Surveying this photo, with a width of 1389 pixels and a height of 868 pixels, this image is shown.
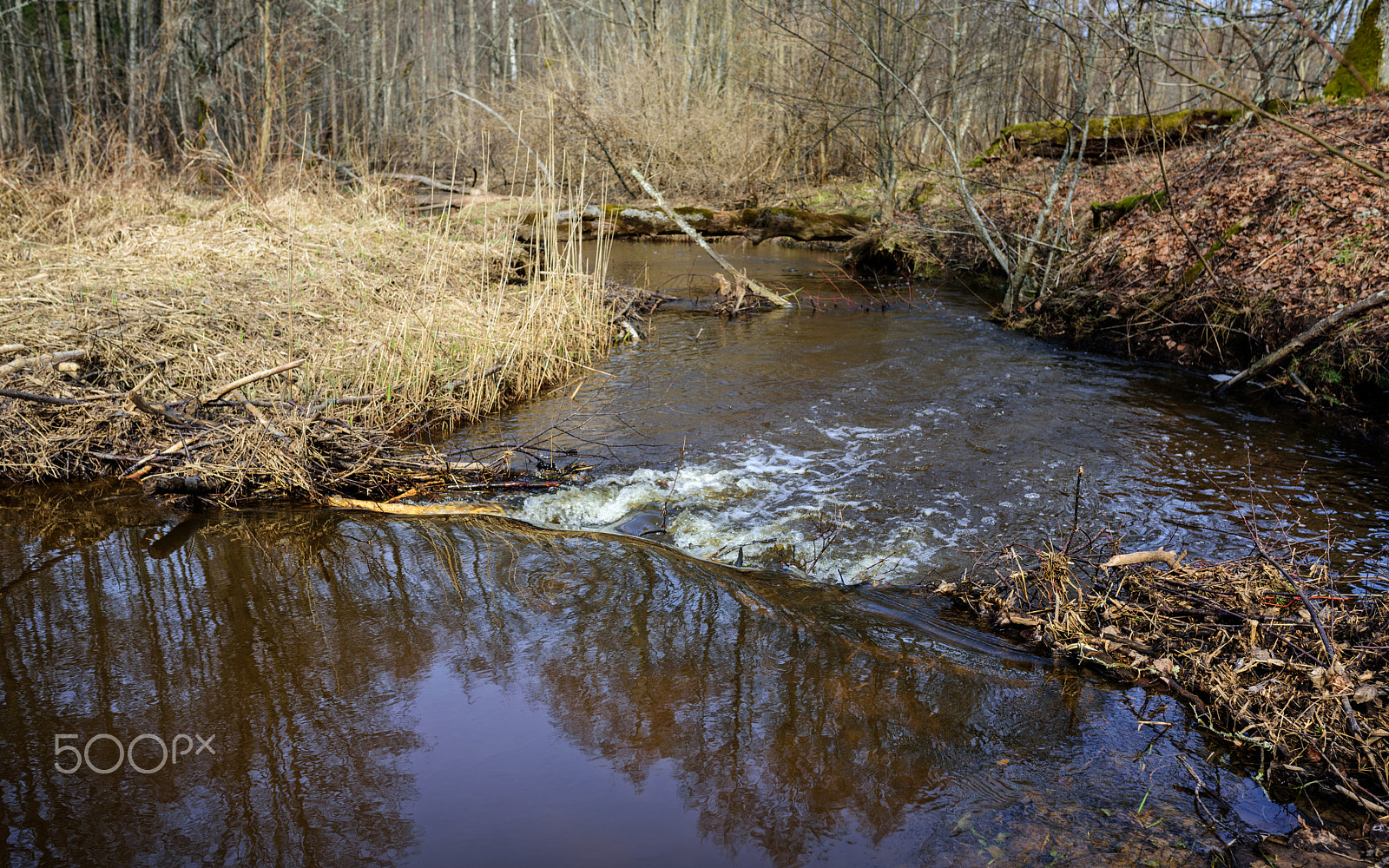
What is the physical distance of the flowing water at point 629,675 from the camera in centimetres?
228

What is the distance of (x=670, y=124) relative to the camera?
17.5 meters

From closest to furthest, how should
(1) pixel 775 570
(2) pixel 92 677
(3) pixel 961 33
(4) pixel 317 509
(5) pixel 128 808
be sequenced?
1. (5) pixel 128 808
2. (2) pixel 92 677
3. (1) pixel 775 570
4. (4) pixel 317 509
5. (3) pixel 961 33

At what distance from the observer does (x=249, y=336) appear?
5.95 m

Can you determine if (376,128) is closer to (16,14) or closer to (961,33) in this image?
(16,14)

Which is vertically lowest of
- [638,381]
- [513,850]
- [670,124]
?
[513,850]

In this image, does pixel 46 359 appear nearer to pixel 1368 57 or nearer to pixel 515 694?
pixel 515 694

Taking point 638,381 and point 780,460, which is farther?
point 638,381

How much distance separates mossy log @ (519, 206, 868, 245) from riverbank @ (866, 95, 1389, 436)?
550 cm

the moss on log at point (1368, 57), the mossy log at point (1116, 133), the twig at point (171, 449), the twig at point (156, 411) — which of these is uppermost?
the moss on log at point (1368, 57)

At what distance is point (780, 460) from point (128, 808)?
3842 millimetres

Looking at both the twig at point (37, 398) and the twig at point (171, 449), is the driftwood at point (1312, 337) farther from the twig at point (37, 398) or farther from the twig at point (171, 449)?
the twig at point (37, 398)

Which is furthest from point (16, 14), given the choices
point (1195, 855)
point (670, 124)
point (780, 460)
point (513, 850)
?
point (1195, 855)

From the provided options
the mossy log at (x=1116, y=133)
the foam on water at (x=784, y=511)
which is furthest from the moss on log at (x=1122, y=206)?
the foam on water at (x=784, y=511)

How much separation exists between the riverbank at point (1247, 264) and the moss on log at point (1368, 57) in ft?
2.11
